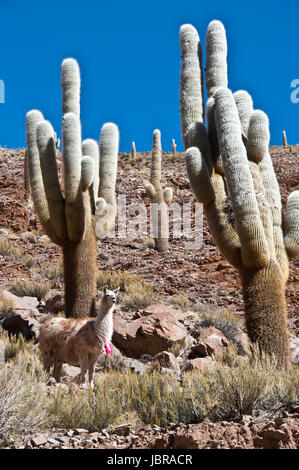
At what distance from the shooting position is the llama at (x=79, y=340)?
828 centimetres

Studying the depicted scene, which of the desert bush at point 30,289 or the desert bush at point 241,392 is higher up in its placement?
the desert bush at point 30,289

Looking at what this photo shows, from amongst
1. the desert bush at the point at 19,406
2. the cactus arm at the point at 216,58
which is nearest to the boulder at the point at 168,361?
the desert bush at the point at 19,406

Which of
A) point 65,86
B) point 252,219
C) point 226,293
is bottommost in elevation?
point 226,293

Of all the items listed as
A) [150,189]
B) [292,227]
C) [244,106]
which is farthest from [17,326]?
[150,189]

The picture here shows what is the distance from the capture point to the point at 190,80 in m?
10.7

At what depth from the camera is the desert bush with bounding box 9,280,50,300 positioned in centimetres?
1430

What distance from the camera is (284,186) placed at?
29.0 metres

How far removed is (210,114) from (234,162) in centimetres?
179

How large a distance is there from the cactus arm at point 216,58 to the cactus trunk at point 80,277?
162 inches

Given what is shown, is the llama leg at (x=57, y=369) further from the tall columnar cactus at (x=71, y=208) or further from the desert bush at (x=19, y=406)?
the desert bush at (x=19, y=406)

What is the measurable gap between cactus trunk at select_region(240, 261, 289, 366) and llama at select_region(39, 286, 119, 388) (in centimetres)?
224

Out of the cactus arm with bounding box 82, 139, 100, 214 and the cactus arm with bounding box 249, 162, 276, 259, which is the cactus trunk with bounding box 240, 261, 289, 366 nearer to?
the cactus arm with bounding box 249, 162, 276, 259
